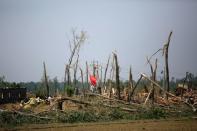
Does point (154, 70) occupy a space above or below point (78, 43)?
below

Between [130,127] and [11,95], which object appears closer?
[130,127]

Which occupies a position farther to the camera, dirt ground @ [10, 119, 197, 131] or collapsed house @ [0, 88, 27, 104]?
collapsed house @ [0, 88, 27, 104]

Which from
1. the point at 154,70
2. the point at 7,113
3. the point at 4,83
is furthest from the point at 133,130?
the point at 4,83

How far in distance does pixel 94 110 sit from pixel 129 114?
72.3 inches

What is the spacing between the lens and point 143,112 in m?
15.4

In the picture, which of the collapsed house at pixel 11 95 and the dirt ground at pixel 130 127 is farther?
the collapsed house at pixel 11 95

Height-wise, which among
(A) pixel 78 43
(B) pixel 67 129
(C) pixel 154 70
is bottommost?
(B) pixel 67 129

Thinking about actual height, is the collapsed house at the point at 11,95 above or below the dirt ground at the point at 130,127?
above

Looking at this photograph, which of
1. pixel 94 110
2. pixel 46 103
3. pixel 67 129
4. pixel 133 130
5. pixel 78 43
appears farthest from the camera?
pixel 78 43

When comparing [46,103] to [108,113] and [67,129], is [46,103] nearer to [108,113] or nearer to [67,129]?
[108,113]

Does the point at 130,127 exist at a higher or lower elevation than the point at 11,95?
lower

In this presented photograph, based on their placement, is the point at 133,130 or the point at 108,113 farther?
the point at 108,113

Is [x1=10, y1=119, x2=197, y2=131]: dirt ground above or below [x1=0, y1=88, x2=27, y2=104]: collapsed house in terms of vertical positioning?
below

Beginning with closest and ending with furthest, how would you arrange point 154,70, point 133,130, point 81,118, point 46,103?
point 133,130 → point 81,118 → point 154,70 → point 46,103
